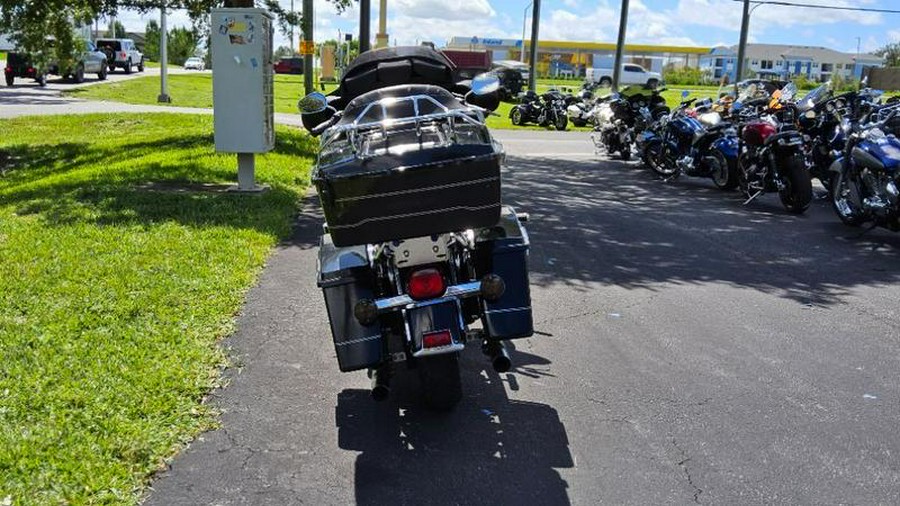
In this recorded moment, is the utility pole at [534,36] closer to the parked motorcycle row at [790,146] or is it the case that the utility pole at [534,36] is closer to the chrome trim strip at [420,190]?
the parked motorcycle row at [790,146]

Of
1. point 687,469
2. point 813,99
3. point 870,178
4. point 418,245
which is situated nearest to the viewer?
point 687,469

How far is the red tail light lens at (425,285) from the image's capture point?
3.68 m

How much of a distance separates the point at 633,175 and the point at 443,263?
1070 cm

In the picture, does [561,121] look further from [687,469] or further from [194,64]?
[194,64]

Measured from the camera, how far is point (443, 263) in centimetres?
383

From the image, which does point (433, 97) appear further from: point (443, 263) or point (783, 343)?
point (783, 343)

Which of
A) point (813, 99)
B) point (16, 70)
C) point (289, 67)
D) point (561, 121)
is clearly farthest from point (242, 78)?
point (289, 67)

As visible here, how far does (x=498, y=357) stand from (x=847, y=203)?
6669mm

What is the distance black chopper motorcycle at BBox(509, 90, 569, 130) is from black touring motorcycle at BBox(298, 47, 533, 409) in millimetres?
21006

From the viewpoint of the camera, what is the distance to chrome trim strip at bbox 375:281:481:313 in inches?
145

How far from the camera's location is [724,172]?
11.8m

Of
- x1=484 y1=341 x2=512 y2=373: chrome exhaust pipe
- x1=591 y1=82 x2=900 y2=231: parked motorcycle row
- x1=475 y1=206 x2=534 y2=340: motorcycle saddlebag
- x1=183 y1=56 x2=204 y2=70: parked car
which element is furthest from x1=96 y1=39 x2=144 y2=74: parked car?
x1=484 y1=341 x2=512 y2=373: chrome exhaust pipe

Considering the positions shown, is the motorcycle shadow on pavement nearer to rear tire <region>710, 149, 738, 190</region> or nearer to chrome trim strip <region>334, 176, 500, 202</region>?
chrome trim strip <region>334, 176, 500, 202</region>

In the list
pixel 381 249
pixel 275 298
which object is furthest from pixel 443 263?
pixel 275 298
